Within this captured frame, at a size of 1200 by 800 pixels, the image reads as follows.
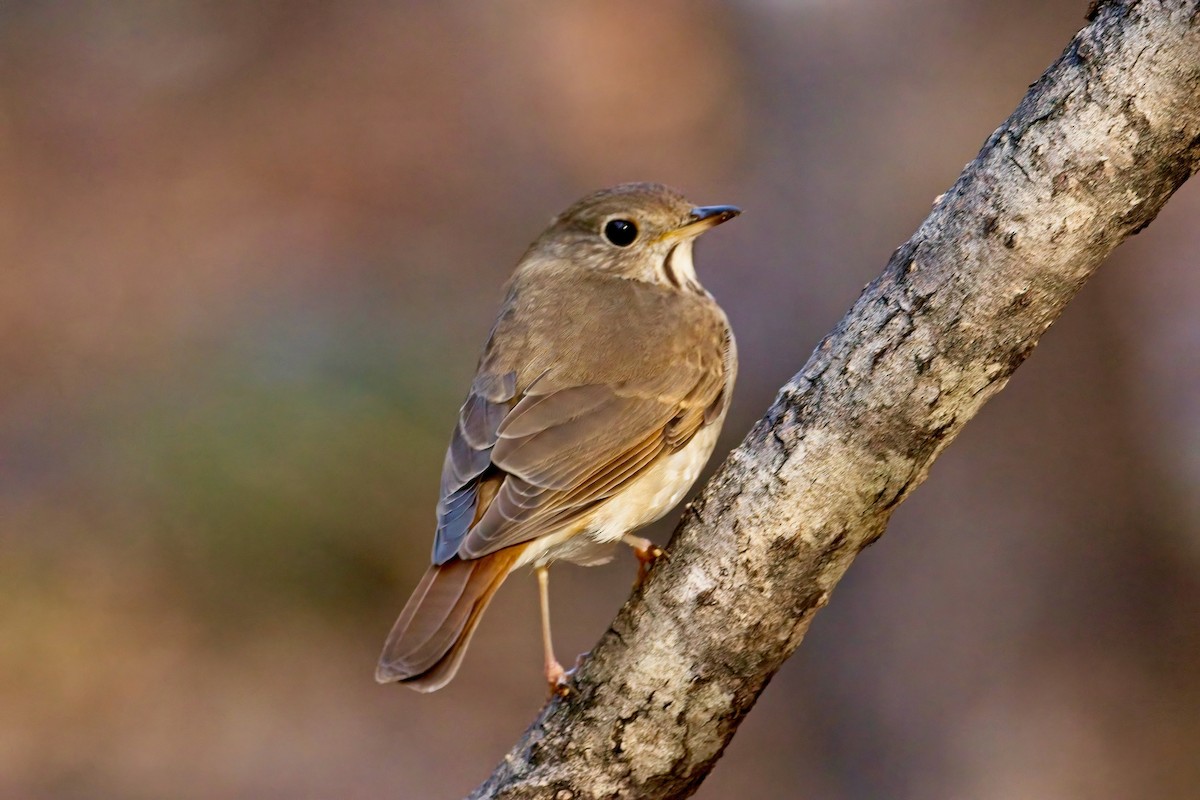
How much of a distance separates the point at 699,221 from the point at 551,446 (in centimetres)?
129

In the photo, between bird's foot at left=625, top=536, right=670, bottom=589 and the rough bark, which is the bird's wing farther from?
the rough bark

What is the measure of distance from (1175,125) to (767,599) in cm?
145

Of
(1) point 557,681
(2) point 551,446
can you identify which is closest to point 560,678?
(1) point 557,681

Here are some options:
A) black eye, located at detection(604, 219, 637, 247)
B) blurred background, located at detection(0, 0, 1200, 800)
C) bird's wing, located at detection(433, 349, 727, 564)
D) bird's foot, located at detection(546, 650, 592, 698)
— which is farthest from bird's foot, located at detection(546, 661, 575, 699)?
blurred background, located at detection(0, 0, 1200, 800)

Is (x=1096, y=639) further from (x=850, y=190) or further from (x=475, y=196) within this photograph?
(x=475, y=196)

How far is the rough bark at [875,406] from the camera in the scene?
274 cm

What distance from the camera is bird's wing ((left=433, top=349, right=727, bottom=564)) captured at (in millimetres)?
3832

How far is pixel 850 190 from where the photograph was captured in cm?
970

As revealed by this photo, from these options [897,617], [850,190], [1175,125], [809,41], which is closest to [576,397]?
[1175,125]

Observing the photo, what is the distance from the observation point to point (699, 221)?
16.0ft

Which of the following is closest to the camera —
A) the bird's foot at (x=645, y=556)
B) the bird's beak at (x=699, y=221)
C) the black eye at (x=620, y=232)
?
the bird's foot at (x=645, y=556)

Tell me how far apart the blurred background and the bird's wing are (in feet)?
9.97

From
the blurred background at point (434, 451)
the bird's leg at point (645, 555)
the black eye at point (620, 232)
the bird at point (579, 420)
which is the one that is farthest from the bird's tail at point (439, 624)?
the blurred background at point (434, 451)

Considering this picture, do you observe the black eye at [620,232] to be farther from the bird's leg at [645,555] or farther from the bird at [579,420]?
the bird's leg at [645,555]
